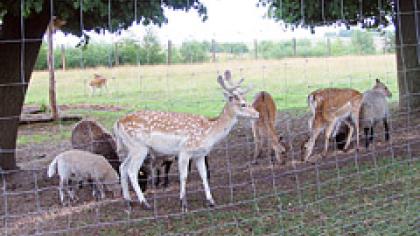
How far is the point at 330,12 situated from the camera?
29.5ft

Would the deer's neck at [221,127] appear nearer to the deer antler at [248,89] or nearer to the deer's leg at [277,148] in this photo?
the deer antler at [248,89]

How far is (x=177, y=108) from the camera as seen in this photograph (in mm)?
13344

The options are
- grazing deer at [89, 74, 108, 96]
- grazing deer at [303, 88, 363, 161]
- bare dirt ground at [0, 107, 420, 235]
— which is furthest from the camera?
grazing deer at [89, 74, 108, 96]

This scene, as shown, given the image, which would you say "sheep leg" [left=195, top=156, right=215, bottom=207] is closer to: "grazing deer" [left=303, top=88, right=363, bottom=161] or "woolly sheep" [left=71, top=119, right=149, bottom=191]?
"woolly sheep" [left=71, top=119, right=149, bottom=191]

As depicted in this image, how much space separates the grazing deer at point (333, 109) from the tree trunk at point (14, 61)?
3.63 m

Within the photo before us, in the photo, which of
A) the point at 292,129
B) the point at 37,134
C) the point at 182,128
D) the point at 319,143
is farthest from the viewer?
the point at 37,134

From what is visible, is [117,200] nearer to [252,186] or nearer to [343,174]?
[252,186]

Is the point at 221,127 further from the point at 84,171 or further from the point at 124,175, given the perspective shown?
the point at 84,171

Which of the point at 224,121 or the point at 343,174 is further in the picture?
the point at 343,174

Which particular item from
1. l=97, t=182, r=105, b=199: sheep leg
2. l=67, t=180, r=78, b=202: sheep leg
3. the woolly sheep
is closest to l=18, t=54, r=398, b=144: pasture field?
the woolly sheep

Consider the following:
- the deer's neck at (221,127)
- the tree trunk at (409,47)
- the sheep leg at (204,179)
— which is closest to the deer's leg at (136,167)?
the sheep leg at (204,179)

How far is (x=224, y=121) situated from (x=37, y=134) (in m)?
7.91

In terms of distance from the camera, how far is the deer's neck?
5.61 meters

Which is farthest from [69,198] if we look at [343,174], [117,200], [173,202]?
[343,174]
